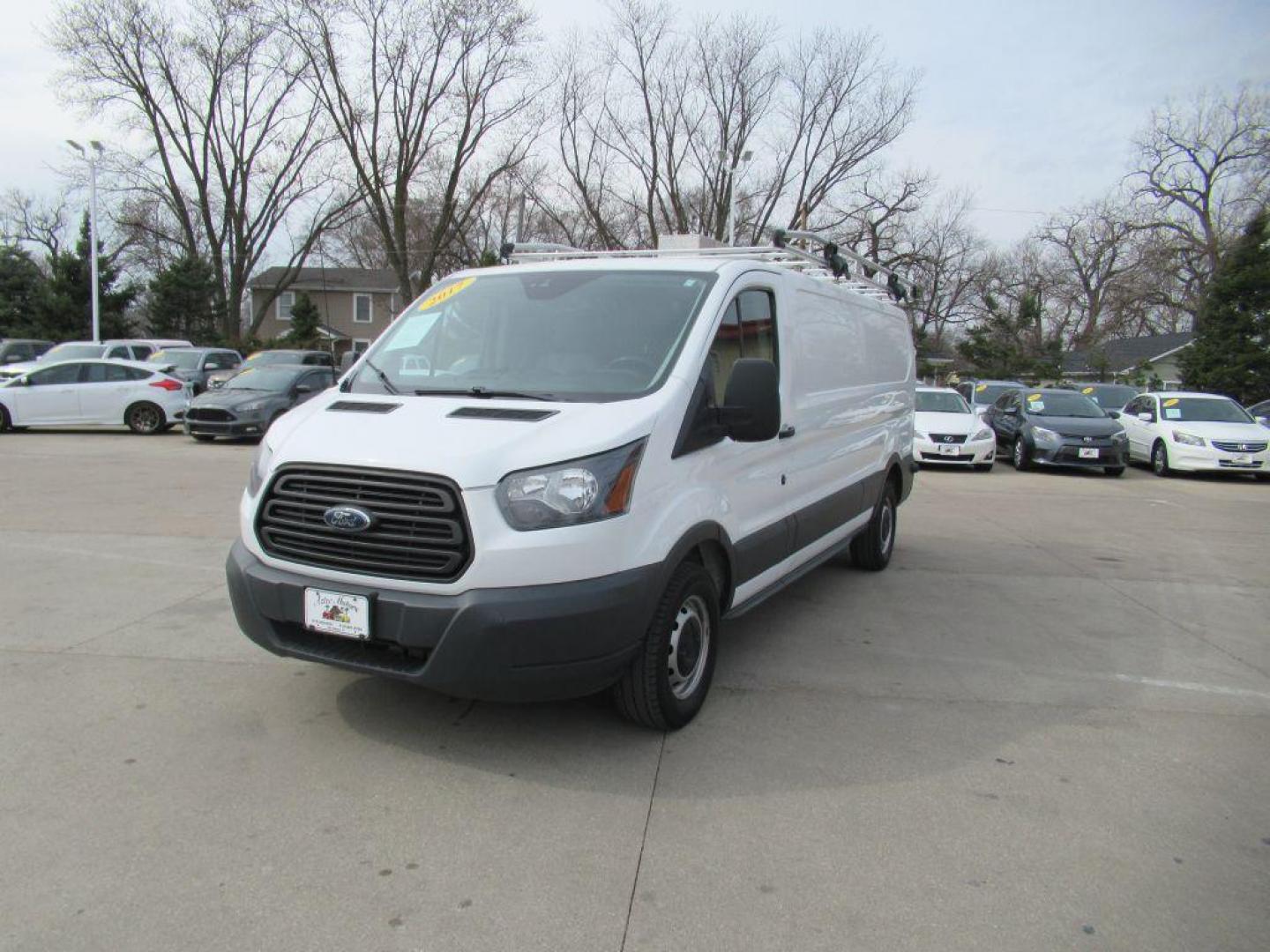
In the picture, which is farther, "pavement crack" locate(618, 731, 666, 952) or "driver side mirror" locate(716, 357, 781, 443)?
"driver side mirror" locate(716, 357, 781, 443)

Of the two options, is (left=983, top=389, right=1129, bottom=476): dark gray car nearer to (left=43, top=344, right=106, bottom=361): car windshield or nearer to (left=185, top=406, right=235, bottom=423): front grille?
(left=185, top=406, right=235, bottom=423): front grille

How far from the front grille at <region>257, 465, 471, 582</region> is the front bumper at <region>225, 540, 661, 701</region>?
10 cm

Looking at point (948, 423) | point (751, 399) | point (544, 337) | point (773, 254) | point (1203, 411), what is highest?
point (773, 254)

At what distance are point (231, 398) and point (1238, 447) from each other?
18.3m

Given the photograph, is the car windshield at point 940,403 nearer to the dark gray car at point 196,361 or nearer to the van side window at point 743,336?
the van side window at point 743,336

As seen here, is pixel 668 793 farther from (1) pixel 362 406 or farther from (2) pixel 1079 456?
(2) pixel 1079 456

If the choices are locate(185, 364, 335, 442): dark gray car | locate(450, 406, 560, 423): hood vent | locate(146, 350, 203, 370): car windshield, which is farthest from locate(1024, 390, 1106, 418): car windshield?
locate(146, 350, 203, 370): car windshield

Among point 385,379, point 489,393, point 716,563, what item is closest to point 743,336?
point 716,563

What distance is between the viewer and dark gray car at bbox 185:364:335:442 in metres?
16.7

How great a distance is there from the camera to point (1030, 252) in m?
61.3

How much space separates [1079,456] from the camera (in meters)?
15.7

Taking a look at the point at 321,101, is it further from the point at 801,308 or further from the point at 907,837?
the point at 907,837

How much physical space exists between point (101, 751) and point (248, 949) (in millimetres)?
1616

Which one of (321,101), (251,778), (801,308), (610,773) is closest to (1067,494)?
(801,308)
